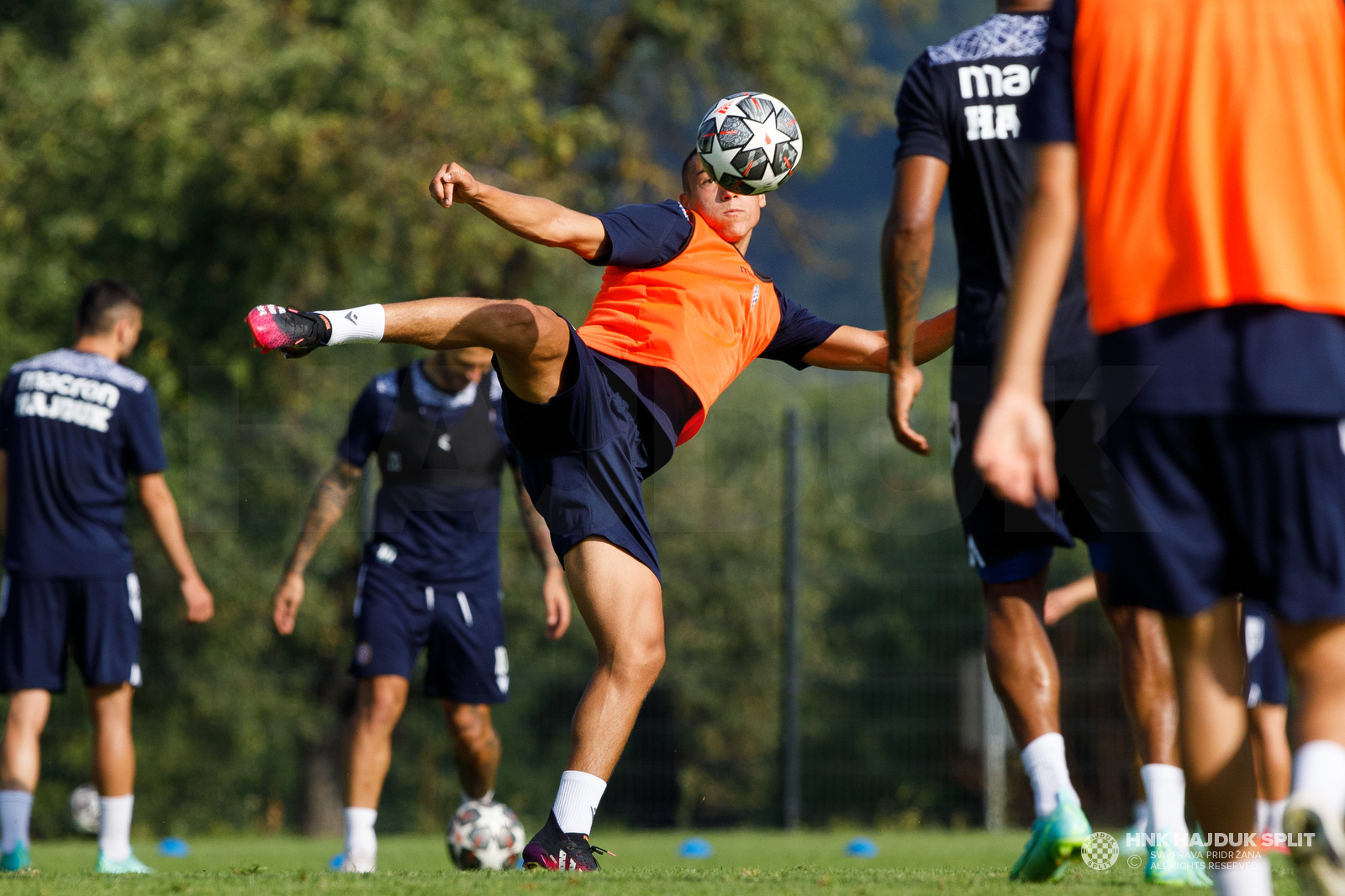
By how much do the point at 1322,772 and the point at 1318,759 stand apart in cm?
3

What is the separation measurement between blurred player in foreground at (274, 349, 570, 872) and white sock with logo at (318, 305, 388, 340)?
2.60 meters

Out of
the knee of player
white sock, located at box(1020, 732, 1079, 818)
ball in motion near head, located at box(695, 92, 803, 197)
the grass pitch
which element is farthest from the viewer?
ball in motion near head, located at box(695, 92, 803, 197)

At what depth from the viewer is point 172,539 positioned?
6.76m

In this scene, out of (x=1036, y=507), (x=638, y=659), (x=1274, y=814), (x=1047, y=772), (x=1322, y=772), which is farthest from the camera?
(x=1274, y=814)

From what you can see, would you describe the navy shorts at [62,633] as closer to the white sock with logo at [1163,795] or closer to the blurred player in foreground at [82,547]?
the blurred player in foreground at [82,547]

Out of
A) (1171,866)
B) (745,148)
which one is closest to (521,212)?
(745,148)

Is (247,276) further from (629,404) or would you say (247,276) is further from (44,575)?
(629,404)

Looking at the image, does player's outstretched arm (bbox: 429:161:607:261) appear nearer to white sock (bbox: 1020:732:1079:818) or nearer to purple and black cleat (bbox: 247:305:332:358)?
purple and black cleat (bbox: 247:305:332:358)

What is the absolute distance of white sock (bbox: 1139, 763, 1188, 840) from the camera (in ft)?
11.8

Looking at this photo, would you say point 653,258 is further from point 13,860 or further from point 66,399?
point 13,860

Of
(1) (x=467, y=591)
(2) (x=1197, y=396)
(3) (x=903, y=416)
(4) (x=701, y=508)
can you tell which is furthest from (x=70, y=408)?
(4) (x=701, y=508)

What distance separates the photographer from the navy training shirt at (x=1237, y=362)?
219 cm

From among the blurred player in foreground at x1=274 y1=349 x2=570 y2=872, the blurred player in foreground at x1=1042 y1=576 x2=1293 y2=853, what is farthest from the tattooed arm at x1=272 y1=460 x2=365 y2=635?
the blurred player in foreground at x1=1042 y1=576 x2=1293 y2=853

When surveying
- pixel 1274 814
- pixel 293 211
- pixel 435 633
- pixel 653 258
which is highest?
pixel 293 211
